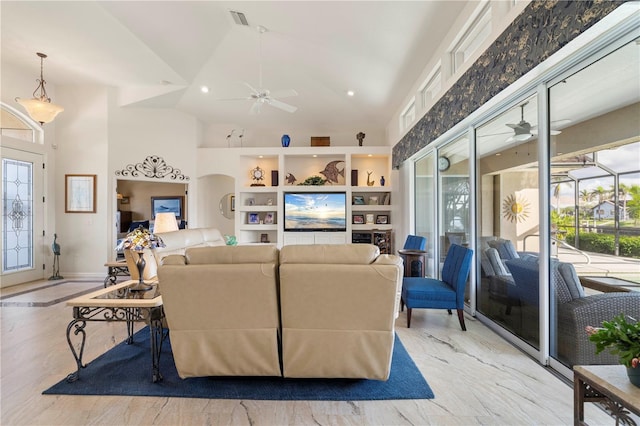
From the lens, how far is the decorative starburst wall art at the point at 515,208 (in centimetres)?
284

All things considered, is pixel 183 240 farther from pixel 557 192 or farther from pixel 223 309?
pixel 557 192

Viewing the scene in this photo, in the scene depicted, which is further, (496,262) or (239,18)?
(239,18)

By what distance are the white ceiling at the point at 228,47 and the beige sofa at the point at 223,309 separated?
314 cm

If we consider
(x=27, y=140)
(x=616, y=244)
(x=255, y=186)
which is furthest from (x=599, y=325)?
(x=27, y=140)

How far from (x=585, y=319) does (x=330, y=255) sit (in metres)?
1.88

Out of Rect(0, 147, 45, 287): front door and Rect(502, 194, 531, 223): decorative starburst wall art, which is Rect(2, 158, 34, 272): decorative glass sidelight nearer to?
Rect(0, 147, 45, 287): front door

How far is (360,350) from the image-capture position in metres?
2.10

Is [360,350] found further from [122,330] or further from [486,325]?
[122,330]

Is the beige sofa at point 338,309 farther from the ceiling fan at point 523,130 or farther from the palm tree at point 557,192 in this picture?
the ceiling fan at point 523,130

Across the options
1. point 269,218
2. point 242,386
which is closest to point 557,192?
point 242,386

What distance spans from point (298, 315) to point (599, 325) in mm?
2069

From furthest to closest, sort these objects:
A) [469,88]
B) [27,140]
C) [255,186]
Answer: [255,186] → [27,140] → [469,88]

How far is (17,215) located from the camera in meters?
5.68

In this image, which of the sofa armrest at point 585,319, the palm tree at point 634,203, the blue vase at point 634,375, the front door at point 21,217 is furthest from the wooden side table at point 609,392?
the front door at point 21,217
